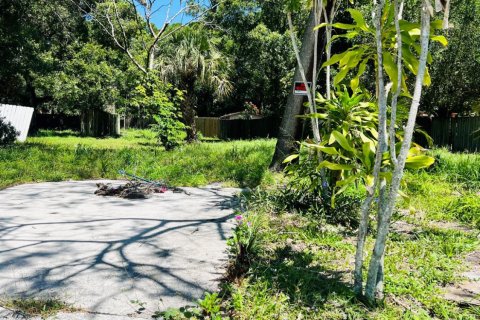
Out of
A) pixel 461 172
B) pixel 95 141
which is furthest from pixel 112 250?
pixel 95 141

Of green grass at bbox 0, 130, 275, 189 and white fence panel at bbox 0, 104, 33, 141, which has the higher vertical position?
white fence panel at bbox 0, 104, 33, 141

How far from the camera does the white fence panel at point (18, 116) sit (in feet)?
46.0

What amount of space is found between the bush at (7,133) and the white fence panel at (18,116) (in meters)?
0.34

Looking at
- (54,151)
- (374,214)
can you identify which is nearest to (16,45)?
(54,151)

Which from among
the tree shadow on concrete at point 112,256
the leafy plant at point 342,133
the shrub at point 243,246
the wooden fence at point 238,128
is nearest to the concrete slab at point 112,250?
the tree shadow on concrete at point 112,256

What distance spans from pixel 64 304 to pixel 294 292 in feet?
4.23

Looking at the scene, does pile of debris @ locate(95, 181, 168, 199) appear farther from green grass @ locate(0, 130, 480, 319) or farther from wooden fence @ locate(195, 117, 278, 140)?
wooden fence @ locate(195, 117, 278, 140)

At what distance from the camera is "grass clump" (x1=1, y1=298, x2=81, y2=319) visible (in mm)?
2135

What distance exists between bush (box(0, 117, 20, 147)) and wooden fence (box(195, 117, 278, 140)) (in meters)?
10.9

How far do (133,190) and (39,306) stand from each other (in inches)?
137

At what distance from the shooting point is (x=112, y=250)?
3.17 meters

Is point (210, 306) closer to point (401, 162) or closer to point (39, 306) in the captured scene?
point (39, 306)

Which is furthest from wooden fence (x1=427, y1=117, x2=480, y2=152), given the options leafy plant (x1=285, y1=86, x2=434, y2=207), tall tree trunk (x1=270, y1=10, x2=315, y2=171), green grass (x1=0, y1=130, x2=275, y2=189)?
leafy plant (x1=285, y1=86, x2=434, y2=207)

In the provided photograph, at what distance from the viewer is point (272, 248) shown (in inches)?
130
